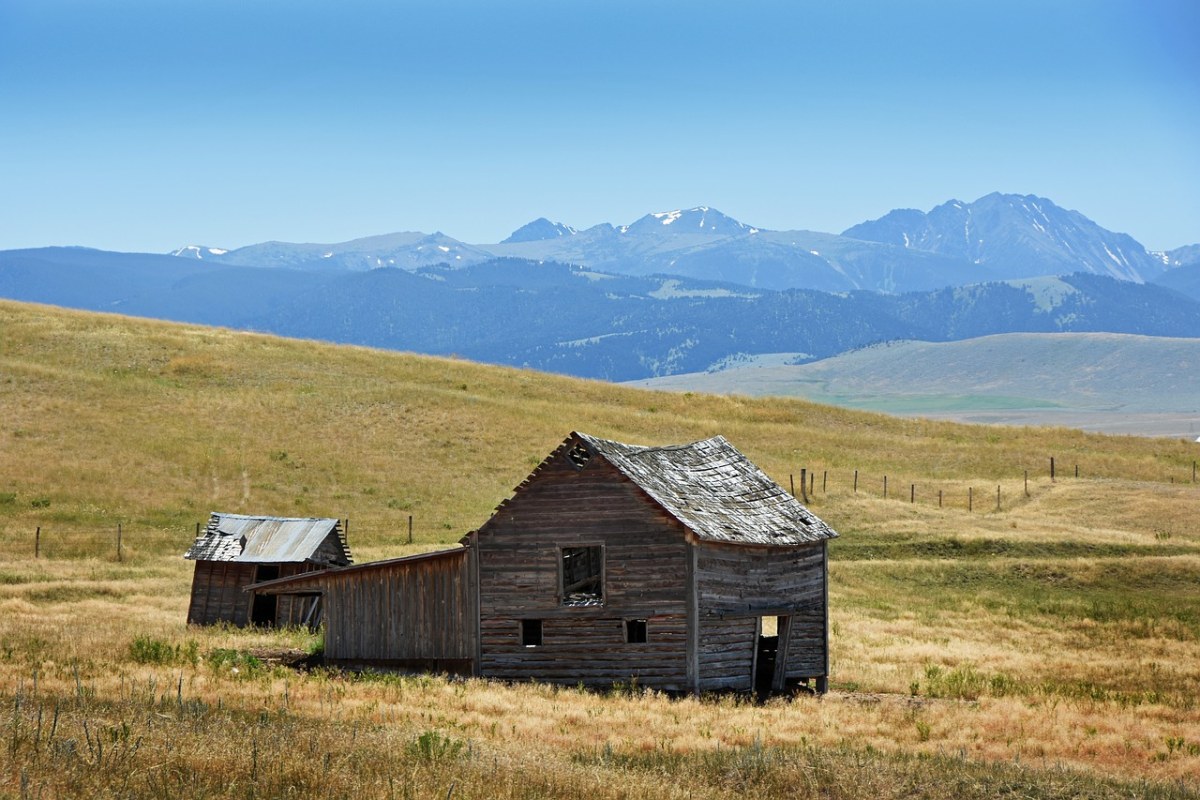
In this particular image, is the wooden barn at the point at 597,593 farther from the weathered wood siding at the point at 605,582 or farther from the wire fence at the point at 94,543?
the wire fence at the point at 94,543

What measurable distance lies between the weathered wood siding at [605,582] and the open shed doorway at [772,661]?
3185 millimetres

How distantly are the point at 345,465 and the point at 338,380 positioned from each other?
21769mm

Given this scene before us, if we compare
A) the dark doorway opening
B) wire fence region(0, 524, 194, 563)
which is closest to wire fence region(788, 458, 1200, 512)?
wire fence region(0, 524, 194, 563)

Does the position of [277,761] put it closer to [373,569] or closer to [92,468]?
[373,569]

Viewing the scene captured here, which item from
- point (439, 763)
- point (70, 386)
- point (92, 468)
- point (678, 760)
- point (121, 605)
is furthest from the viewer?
point (70, 386)

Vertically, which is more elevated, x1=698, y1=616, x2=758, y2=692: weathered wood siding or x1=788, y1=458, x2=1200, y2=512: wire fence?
x1=788, y1=458, x2=1200, y2=512: wire fence

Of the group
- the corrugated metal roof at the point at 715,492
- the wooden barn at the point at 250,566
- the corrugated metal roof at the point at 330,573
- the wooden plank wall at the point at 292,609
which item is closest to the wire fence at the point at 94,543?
the wooden barn at the point at 250,566

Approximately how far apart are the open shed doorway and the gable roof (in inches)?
542

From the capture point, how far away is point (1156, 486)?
67812mm

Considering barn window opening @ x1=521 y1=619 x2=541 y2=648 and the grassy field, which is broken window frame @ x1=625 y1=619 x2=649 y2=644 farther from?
barn window opening @ x1=521 y1=619 x2=541 y2=648

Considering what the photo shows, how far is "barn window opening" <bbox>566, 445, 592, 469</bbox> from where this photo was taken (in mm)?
30344

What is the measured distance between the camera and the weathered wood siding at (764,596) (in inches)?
1176

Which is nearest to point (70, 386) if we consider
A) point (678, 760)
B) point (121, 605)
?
point (121, 605)

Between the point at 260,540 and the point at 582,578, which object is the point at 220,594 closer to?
the point at 260,540
